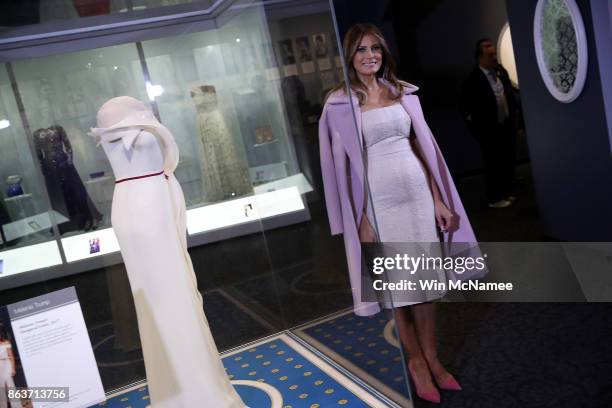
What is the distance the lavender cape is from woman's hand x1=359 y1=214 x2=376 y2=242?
21 millimetres

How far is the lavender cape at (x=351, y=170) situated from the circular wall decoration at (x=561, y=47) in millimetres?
1739

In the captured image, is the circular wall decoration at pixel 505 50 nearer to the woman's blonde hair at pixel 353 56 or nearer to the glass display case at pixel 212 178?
the glass display case at pixel 212 178

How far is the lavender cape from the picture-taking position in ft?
A: 8.13

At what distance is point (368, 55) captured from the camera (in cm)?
264

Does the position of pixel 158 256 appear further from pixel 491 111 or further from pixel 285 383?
pixel 491 111

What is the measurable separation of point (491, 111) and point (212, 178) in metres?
3.91

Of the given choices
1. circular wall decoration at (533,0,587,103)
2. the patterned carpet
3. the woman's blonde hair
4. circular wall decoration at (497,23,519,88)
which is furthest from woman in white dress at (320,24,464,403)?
circular wall decoration at (497,23,519,88)

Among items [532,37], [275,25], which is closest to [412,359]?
[275,25]

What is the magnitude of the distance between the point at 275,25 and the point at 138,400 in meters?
1.82

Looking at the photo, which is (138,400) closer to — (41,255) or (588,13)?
(41,255)

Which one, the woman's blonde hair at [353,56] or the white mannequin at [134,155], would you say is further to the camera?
the woman's blonde hair at [353,56]

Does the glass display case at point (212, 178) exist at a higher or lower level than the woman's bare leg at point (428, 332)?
higher

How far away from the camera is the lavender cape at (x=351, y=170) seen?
248 centimetres
